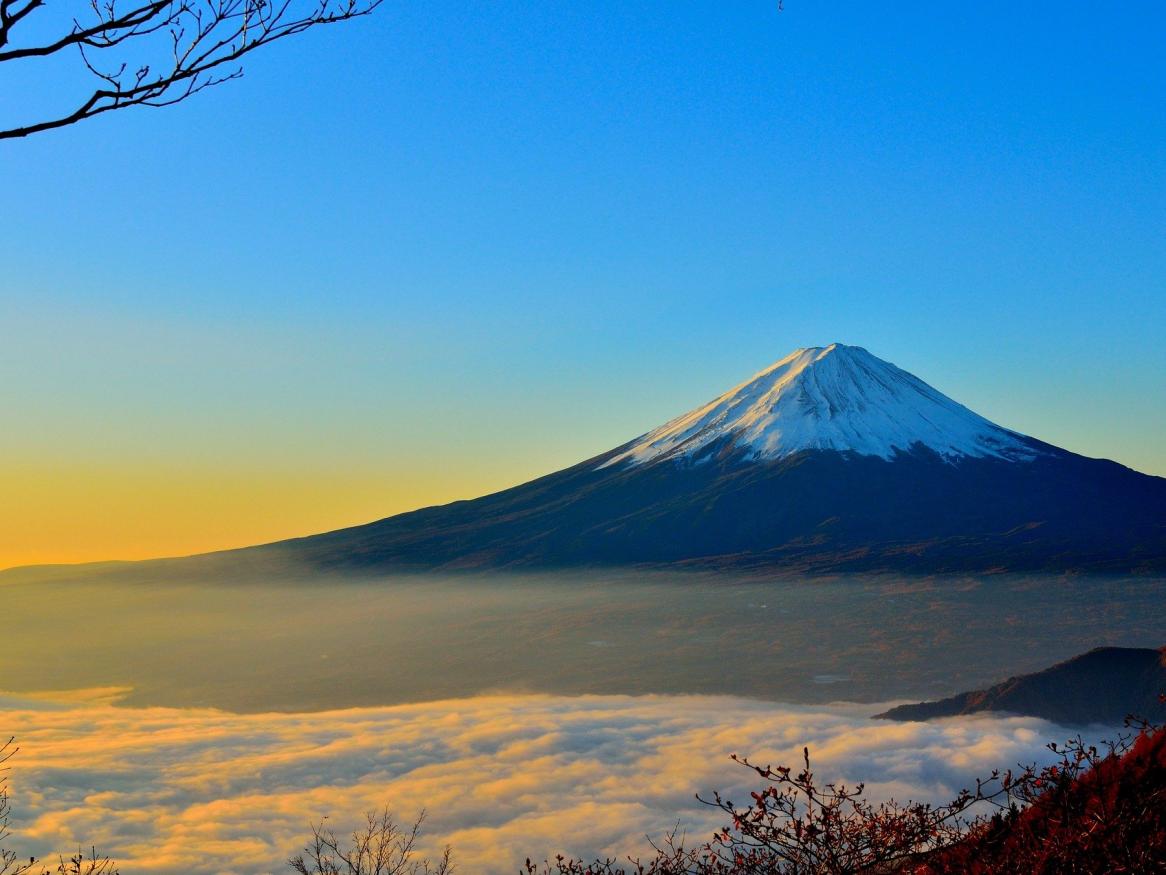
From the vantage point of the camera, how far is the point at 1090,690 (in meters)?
132

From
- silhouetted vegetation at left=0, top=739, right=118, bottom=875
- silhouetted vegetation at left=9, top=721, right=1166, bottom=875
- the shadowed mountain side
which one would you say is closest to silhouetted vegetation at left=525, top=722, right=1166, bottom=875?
silhouetted vegetation at left=9, top=721, right=1166, bottom=875

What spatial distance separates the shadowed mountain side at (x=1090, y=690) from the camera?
406ft

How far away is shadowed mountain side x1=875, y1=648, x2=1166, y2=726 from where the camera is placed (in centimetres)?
12375

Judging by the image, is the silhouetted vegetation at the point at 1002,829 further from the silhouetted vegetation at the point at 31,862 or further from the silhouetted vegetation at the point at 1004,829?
the silhouetted vegetation at the point at 31,862

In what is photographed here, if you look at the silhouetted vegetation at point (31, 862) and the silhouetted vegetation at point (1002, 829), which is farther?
the silhouetted vegetation at point (31, 862)

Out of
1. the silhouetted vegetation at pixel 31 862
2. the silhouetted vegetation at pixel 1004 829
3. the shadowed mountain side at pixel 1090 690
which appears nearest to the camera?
the silhouetted vegetation at pixel 1004 829

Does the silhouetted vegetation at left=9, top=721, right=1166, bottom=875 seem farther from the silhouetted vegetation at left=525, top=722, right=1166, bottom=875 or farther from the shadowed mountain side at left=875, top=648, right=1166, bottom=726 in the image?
the shadowed mountain side at left=875, top=648, right=1166, bottom=726

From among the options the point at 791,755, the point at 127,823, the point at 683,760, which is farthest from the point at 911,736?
the point at 127,823

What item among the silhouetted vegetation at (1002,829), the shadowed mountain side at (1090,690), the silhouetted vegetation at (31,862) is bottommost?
the shadowed mountain side at (1090,690)

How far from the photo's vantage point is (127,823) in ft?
408

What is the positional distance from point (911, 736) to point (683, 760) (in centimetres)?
3050

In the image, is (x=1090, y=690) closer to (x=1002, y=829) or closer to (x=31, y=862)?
(x=1002, y=829)

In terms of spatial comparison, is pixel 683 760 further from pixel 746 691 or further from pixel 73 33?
pixel 73 33

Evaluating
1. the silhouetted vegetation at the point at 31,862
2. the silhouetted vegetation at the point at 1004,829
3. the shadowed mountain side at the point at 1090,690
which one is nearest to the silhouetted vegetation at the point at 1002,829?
the silhouetted vegetation at the point at 1004,829
